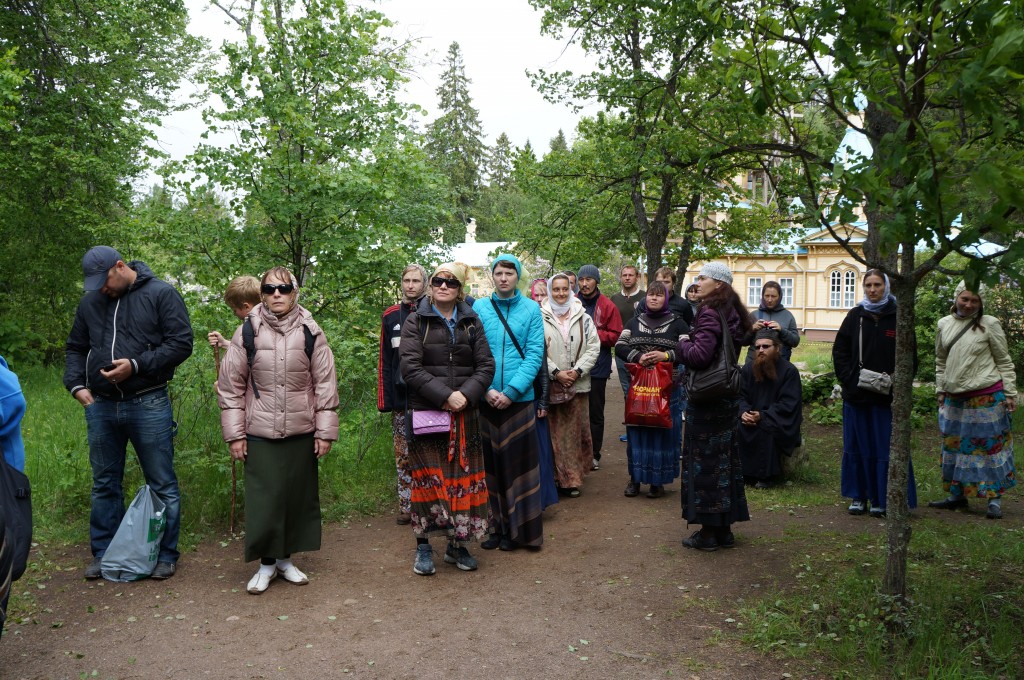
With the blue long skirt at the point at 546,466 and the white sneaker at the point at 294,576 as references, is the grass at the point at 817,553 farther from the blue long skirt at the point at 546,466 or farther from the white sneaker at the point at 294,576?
the blue long skirt at the point at 546,466

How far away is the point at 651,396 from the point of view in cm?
719

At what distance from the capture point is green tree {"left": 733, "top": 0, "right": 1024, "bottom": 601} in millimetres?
3209

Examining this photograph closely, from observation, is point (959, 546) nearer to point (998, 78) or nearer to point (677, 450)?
point (677, 450)

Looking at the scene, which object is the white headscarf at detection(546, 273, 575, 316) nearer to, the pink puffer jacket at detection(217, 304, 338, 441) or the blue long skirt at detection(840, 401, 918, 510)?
the blue long skirt at detection(840, 401, 918, 510)

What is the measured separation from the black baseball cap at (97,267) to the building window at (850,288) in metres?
40.5

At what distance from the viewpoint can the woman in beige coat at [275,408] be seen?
502cm

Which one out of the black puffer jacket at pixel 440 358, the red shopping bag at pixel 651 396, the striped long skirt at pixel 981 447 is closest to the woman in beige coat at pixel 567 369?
the red shopping bag at pixel 651 396

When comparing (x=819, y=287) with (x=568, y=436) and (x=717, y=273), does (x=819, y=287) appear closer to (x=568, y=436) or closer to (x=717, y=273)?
(x=568, y=436)

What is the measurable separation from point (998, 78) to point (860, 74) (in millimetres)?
1159

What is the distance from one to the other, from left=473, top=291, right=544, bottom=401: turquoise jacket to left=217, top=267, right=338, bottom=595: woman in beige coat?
1.30 m

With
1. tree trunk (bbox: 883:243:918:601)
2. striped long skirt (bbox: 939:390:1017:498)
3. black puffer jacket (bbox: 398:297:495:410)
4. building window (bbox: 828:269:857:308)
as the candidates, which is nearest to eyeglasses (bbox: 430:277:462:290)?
black puffer jacket (bbox: 398:297:495:410)

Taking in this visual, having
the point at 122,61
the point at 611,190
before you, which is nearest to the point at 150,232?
the point at 611,190

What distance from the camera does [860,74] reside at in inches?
162

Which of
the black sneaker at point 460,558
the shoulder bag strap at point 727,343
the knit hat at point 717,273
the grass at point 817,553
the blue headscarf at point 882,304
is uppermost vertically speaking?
the knit hat at point 717,273
